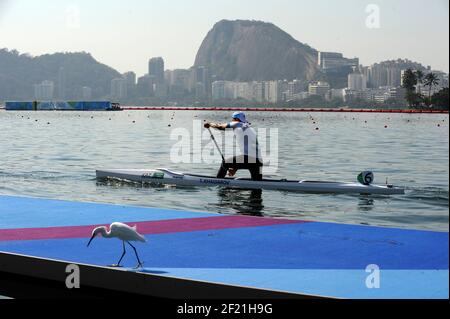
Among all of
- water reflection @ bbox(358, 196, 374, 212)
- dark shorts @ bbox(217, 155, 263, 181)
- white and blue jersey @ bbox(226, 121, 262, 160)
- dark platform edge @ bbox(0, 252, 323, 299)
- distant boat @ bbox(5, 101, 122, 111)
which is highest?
distant boat @ bbox(5, 101, 122, 111)

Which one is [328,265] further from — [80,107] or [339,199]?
[80,107]

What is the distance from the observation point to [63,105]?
370 feet

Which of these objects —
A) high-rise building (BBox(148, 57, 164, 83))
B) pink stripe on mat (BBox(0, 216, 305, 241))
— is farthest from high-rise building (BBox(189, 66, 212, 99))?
pink stripe on mat (BBox(0, 216, 305, 241))

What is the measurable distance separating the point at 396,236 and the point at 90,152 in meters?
29.9

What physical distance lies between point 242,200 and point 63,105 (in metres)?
99.9

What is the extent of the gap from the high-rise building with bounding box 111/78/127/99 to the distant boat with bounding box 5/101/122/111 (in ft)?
128

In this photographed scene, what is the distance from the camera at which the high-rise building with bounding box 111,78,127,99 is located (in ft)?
222

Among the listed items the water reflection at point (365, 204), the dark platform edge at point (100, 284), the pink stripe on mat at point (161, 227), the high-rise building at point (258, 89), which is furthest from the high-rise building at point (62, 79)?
the dark platform edge at point (100, 284)

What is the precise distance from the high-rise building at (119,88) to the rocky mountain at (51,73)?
669 millimetres

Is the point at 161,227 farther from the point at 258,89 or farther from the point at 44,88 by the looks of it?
the point at 258,89

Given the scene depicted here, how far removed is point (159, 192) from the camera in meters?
18.4

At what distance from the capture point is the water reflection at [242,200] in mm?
15663

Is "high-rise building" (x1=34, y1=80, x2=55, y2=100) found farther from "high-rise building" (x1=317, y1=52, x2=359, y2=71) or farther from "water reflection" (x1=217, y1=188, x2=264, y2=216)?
"water reflection" (x1=217, y1=188, x2=264, y2=216)
